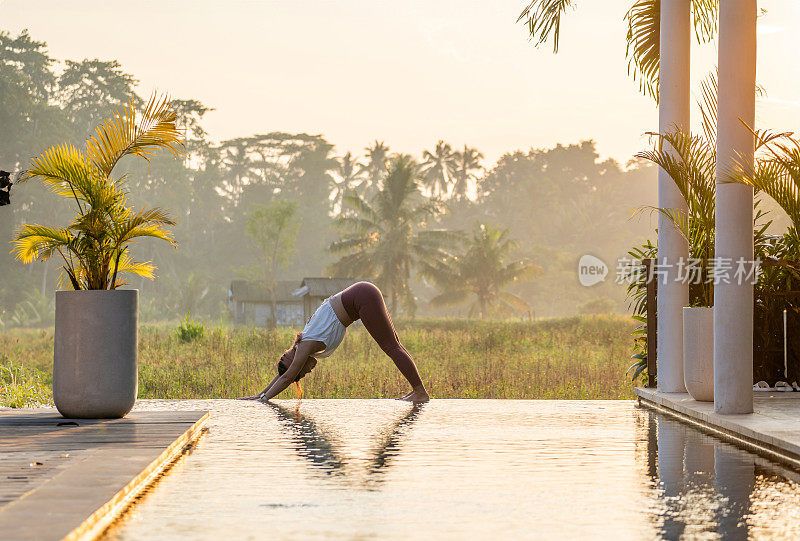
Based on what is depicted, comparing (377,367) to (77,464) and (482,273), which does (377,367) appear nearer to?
(77,464)

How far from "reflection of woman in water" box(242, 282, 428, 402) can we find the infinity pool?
1.13 meters

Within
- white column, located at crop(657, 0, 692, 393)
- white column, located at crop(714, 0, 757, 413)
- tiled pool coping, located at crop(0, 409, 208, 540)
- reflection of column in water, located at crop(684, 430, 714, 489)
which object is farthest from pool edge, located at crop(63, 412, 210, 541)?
white column, located at crop(657, 0, 692, 393)

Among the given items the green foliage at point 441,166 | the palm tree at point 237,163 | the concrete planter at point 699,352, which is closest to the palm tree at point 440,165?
the green foliage at point 441,166

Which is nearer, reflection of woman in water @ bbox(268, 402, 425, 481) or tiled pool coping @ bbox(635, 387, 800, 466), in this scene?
reflection of woman in water @ bbox(268, 402, 425, 481)

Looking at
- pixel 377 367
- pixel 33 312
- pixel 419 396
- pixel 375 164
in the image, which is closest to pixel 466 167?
pixel 375 164

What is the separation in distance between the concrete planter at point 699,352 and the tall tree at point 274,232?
167ft

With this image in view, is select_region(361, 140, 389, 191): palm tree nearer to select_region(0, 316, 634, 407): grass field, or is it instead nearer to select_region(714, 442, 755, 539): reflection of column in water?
select_region(0, 316, 634, 407): grass field

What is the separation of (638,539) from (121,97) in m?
58.8

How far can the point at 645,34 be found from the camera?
12.8m

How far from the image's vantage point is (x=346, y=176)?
74.6 metres

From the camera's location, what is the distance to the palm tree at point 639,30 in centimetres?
1277

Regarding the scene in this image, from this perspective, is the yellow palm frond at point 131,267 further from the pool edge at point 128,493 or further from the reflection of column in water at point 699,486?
the reflection of column in water at point 699,486

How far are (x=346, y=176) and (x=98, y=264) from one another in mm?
66234

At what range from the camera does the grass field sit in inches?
632
